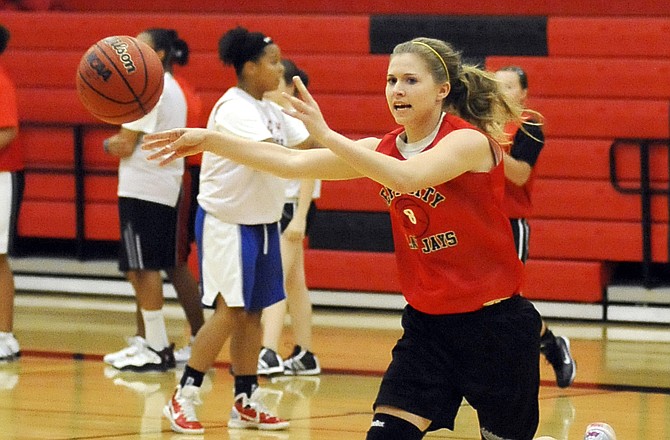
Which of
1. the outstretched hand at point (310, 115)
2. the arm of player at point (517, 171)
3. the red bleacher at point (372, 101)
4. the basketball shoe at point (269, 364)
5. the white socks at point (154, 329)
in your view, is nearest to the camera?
the outstretched hand at point (310, 115)

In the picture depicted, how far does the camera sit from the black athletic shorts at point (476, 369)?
147 inches

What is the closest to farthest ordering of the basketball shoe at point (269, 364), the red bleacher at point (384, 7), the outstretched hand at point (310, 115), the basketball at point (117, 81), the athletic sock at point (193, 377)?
1. the outstretched hand at point (310, 115)
2. the basketball at point (117, 81)
3. the athletic sock at point (193, 377)
4. the basketball shoe at point (269, 364)
5. the red bleacher at point (384, 7)

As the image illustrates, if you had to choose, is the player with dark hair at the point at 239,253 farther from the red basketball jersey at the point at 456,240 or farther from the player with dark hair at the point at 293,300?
the red basketball jersey at the point at 456,240

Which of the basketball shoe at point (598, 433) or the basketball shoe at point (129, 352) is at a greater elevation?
the basketball shoe at point (598, 433)

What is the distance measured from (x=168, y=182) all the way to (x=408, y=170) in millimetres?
3400

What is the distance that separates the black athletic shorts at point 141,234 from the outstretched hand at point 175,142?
9.70 feet

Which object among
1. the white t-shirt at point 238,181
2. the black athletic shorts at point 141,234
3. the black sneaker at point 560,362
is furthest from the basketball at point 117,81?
the black sneaker at point 560,362

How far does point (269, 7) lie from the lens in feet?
32.9

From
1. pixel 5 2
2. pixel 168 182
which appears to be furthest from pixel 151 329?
pixel 5 2

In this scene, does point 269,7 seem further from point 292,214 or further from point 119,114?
point 119,114

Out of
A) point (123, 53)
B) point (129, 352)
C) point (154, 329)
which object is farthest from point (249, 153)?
point (129, 352)

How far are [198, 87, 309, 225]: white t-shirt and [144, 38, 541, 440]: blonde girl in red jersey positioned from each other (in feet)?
5.26

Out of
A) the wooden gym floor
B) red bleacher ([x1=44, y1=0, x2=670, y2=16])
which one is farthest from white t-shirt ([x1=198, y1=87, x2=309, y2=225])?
red bleacher ([x1=44, y1=0, x2=670, y2=16])

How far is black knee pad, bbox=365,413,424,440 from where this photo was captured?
3.64 metres
